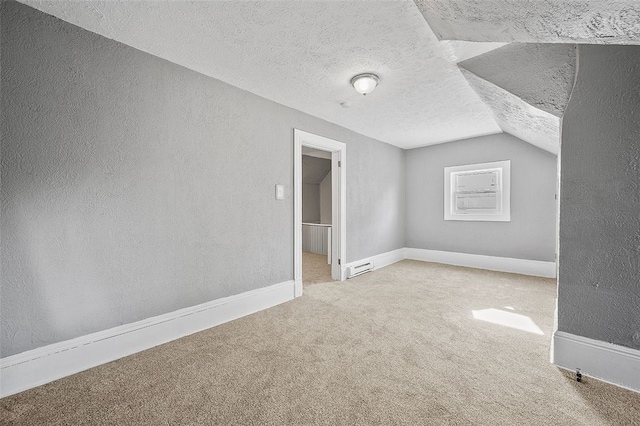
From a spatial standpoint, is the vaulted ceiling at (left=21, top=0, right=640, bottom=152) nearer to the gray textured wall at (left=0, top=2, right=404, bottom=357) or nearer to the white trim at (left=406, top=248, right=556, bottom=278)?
Answer: the gray textured wall at (left=0, top=2, right=404, bottom=357)

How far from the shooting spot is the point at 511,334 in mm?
2184

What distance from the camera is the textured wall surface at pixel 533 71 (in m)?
1.75

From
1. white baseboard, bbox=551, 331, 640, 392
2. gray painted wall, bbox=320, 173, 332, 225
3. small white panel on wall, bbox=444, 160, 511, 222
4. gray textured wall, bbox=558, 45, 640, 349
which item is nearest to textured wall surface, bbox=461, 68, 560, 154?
gray textured wall, bbox=558, 45, 640, 349

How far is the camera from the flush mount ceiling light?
2311mm

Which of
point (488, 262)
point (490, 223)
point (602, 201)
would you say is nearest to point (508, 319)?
point (602, 201)

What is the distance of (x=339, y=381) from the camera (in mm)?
1599

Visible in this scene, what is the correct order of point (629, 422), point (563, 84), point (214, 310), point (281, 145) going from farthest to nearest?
point (281, 145) < point (214, 310) < point (563, 84) < point (629, 422)

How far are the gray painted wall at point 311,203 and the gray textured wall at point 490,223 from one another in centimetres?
340

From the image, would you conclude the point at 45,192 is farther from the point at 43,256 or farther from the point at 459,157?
the point at 459,157

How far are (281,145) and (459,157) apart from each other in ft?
11.3

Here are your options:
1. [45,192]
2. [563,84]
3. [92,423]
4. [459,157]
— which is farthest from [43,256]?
[459,157]

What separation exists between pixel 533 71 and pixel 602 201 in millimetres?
1000

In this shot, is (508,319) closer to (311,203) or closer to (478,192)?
(478,192)

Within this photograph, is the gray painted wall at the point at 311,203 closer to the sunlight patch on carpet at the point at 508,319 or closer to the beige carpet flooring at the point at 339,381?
the beige carpet flooring at the point at 339,381
